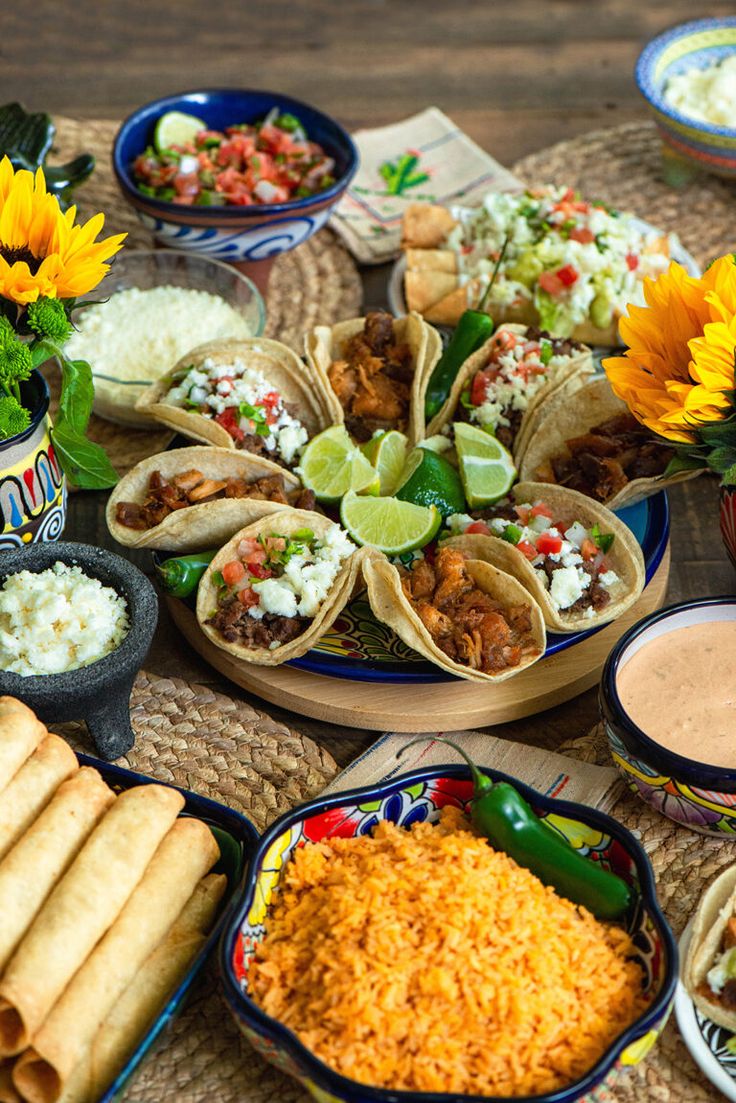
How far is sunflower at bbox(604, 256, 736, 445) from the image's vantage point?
320 centimetres

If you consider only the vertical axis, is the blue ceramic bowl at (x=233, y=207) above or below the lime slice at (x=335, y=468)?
above

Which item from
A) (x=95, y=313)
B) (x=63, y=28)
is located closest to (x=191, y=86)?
(x=63, y=28)

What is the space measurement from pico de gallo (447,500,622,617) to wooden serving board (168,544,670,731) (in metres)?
0.19

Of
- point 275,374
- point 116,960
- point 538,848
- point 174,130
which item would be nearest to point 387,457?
point 275,374

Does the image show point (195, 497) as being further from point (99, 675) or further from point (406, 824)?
point (406, 824)

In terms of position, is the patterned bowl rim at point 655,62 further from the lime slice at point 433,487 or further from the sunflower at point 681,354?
the lime slice at point 433,487

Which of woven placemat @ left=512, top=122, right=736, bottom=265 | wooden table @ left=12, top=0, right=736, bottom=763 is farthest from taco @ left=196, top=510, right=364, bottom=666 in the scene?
wooden table @ left=12, top=0, right=736, bottom=763

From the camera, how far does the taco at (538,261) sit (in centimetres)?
459

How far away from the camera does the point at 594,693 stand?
11.8ft

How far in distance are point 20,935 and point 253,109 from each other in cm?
378

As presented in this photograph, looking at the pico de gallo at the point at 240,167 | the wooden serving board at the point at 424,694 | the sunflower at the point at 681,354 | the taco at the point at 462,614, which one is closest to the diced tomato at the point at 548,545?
the taco at the point at 462,614

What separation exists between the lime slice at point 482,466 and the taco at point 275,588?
490 mm

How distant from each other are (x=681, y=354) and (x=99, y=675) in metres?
1.72

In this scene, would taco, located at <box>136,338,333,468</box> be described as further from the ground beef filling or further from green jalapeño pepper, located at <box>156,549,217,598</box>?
green jalapeño pepper, located at <box>156,549,217,598</box>
